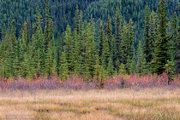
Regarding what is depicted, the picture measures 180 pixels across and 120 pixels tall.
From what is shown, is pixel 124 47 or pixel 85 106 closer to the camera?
pixel 85 106

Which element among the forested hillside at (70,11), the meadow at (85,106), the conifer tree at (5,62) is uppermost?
the forested hillside at (70,11)

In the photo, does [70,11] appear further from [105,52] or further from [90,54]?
→ [90,54]

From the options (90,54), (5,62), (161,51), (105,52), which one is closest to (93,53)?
(90,54)

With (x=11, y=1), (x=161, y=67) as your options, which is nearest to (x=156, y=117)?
(x=161, y=67)

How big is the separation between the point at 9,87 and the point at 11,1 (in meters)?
183

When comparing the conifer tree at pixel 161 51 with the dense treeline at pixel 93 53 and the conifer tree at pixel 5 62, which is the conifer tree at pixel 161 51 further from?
the conifer tree at pixel 5 62

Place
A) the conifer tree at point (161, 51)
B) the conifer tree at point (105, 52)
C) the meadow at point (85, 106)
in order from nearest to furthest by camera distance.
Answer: the meadow at point (85, 106) < the conifer tree at point (161, 51) < the conifer tree at point (105, 52)

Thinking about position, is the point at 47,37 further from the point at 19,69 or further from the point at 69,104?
the point at 69,104

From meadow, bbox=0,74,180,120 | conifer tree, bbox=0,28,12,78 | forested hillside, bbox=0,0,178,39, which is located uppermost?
forested hillside, bbox=0,0,178,39

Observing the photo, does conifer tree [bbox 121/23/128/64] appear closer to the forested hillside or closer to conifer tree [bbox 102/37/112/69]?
conifer tree [bbox 102/37/112/69]

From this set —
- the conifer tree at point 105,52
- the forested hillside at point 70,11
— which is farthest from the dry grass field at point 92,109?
the forested hillside at point 70,11

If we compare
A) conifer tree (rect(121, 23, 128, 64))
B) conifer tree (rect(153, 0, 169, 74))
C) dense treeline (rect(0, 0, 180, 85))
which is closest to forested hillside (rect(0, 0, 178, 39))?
conifer tree (rect(121, 23, 128, 64))

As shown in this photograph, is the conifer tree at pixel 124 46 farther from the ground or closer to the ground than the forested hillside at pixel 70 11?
closer to the ground

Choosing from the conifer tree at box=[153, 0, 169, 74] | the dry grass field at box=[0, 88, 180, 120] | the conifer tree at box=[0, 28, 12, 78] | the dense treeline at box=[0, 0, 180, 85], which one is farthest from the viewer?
the conifer tree at box=[0, 28, 12, 78]
